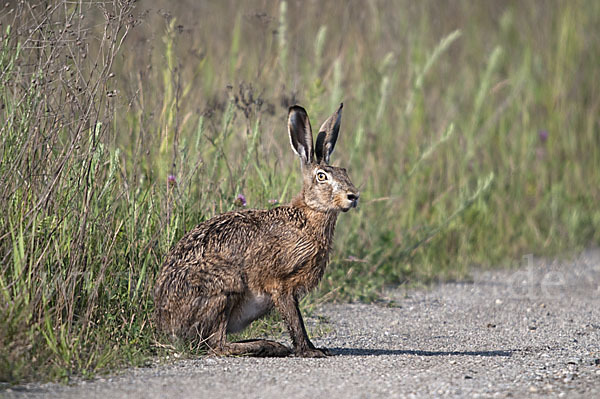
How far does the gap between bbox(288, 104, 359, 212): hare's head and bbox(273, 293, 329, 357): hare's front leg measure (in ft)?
2.14

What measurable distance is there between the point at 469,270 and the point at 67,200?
15.0 ft

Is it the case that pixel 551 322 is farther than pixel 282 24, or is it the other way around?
pixel 282 24

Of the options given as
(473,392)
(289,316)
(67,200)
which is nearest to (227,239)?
(289,316)

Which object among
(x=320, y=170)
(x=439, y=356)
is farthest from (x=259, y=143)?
(x=439, y=356)

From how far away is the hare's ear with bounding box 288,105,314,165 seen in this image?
5.89 m

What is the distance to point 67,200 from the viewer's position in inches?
206

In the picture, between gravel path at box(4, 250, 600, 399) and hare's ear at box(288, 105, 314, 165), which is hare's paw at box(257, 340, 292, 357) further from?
hare's ear at box(288, 105, 314, 165)

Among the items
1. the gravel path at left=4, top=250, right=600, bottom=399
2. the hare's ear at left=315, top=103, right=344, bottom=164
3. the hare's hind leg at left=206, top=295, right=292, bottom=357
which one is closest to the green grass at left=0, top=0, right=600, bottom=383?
the hare's hind leg at left=206, top=295, right=292, bottom=357

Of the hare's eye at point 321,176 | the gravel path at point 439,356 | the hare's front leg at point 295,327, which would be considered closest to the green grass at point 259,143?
the gravel path at point 439,356

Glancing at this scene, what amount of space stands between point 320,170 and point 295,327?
104 centimetres

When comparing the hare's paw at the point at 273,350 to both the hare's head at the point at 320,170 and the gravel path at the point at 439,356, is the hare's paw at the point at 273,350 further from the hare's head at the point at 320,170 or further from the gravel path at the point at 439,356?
the hare's head at the point at 320,170

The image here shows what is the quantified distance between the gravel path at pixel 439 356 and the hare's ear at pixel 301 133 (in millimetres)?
1270

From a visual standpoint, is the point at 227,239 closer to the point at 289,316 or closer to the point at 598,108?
the point at 289,316

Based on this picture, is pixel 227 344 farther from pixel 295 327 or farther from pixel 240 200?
pixel 240 200
